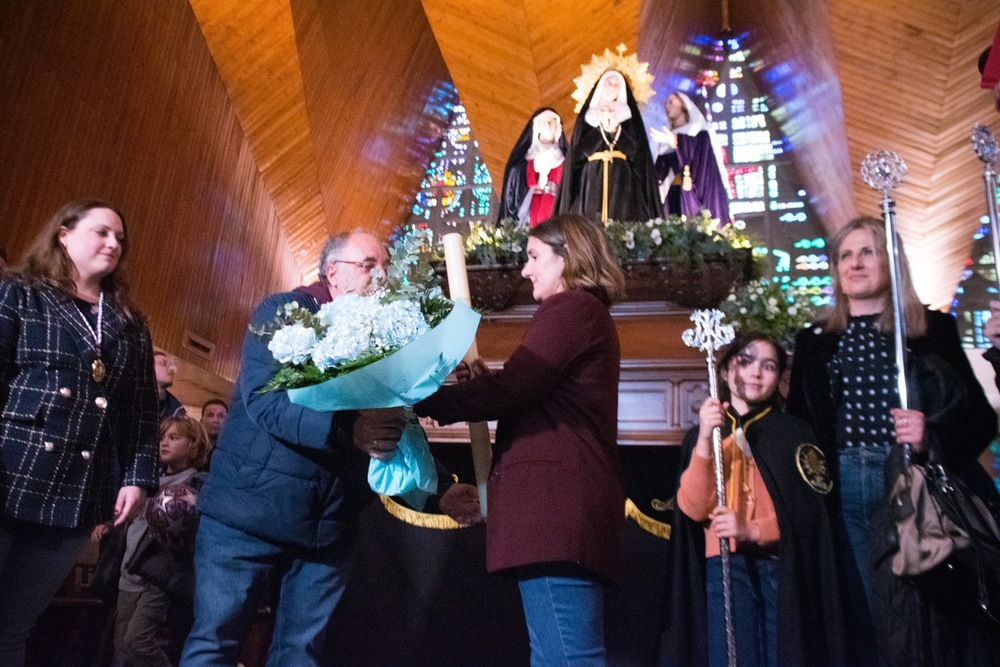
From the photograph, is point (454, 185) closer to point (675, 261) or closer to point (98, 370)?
point (675, 261)

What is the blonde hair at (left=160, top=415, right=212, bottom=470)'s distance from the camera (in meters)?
3.34

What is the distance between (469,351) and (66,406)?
3.31 feet

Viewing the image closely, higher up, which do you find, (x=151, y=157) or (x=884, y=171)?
(x=151, y=157)

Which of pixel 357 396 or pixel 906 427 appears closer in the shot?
pixel 357 396

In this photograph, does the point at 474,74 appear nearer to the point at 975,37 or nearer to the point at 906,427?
the point at 975,37

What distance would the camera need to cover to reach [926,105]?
8.00 m

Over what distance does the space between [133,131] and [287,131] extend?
2.50 meters

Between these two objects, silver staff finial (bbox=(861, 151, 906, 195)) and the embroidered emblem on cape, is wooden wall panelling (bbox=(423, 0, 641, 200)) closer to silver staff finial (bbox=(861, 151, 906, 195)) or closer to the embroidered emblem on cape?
silver staff finial (bbox=(861, 151, 906, 195))

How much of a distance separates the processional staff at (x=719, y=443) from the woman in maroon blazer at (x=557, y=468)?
0.63 m

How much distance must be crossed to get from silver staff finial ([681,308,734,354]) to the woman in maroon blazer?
70 cm

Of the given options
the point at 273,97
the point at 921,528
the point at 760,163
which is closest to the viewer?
the point at 921,528

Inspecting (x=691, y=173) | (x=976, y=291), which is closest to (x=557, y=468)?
(x=691, y=173)

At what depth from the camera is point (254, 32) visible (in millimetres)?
8031

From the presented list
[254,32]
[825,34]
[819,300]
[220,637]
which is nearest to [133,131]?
[254,32]
